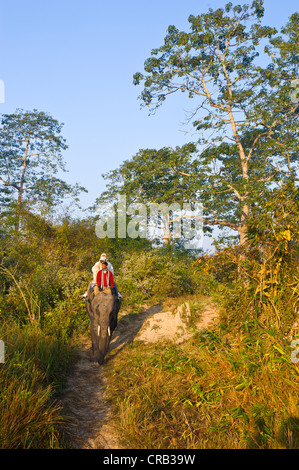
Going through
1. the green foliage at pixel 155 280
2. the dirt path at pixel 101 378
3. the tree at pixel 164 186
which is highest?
the tree at pixel 164 186

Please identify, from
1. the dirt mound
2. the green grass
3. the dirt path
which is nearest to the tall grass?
the dirt path

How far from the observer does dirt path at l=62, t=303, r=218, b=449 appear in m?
4.92

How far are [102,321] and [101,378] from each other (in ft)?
3.51

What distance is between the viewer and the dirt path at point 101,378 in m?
4.92

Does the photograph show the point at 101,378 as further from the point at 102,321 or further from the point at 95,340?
the point at 102,321

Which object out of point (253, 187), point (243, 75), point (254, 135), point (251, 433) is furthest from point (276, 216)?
point (254, 135)

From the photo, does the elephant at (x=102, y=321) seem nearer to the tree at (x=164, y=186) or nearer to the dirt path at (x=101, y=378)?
the dirt path at (x=101, y=378)

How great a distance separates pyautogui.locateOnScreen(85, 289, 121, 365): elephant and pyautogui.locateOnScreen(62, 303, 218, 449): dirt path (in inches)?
12.0

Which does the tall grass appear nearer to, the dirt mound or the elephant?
the elephant

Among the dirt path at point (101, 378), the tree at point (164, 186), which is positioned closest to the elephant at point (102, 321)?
the dirt path at point (101, 378)

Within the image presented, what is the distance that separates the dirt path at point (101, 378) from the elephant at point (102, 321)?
30 cm

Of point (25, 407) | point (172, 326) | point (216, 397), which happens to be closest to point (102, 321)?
point (172, 326)

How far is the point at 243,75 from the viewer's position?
20672 mm
